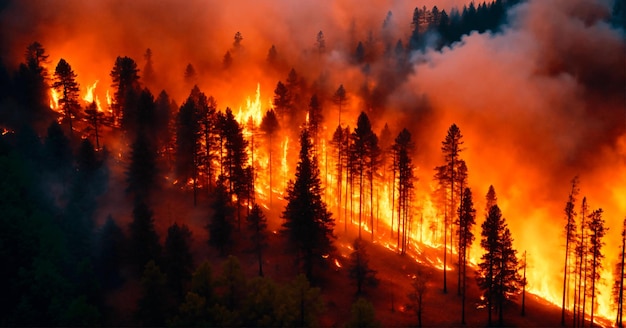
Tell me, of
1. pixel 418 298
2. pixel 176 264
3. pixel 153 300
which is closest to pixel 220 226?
pixel 176 264

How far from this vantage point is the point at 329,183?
320 feet

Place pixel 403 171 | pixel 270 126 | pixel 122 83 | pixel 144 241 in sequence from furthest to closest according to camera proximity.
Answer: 1. pixel 122 83
2. pixel 270 126
3. pixel 403 171
4. pixel 144 241

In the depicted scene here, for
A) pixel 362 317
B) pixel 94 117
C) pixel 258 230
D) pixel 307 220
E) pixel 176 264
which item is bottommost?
pixel 362 317

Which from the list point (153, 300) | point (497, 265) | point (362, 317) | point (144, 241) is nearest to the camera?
point (362, 317)

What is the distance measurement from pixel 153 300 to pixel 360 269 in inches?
931

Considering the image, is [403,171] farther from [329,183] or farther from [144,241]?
[144,241]

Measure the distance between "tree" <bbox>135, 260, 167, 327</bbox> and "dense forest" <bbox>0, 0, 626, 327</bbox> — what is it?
210 mm

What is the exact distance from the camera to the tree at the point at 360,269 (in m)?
69.2

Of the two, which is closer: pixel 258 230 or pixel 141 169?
pixel 258 230

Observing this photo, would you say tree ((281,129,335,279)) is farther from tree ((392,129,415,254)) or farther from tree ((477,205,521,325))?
tree ((477,205,521,325))

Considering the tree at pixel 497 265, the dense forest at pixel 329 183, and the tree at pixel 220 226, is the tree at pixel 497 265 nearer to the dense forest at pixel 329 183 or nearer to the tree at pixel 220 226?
the dense forest at pixel 329 183

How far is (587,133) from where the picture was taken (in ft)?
353

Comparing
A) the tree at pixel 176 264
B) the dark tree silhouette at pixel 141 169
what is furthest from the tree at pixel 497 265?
the dark tree silhouette at pixel 141 169

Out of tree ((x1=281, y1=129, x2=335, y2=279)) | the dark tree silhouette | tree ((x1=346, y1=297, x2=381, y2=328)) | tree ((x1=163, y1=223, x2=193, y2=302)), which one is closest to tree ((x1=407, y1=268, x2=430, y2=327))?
tree ((x1=346, y1=297, x2=381, y2=328))
